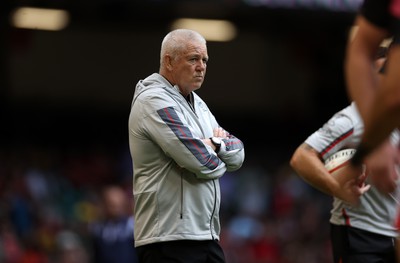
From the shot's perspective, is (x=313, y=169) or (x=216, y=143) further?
(x=313, y=169)

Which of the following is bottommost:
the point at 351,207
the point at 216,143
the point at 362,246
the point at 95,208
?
the point at 95,208

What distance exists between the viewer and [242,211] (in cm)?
1727

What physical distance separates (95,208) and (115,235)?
5.36 m

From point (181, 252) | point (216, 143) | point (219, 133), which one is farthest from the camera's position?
point (219, 133)

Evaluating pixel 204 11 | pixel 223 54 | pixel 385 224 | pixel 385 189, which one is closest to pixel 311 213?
pixel 204 11

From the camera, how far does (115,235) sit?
35.0 ft

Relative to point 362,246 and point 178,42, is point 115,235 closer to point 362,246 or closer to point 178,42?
point 362,246

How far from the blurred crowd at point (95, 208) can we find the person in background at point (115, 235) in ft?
9.46

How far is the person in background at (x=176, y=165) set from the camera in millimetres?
5863

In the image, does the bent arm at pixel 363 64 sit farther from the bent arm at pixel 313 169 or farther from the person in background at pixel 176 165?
the bent arm at pixel 313 169

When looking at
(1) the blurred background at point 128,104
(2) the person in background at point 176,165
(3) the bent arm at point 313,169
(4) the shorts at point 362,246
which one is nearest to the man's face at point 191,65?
(2) the person in background at point 176,165

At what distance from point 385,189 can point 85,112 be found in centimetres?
1790

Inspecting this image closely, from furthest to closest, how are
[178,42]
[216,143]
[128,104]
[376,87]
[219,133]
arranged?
[128,104] → [219,133] → [178,42] → [216,143] → [376,87]

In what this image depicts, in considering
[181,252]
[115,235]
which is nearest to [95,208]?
[115,235]
